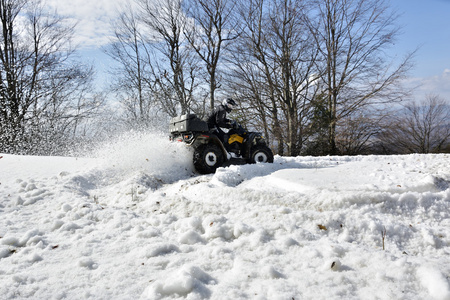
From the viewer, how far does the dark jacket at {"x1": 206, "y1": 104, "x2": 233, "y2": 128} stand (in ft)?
23.7

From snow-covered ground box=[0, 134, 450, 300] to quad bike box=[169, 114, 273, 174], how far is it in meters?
1.72

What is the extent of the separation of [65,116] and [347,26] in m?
18.4

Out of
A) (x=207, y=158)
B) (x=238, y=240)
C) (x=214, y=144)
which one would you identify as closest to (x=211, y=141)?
(x=214, y=144)

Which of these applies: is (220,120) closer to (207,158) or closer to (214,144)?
(214,144)

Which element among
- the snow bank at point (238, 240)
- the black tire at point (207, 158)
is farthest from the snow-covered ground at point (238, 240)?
the black tire at point (207, 158)

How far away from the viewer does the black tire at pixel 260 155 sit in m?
7.54

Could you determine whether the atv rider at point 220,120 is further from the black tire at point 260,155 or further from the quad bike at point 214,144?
the black tire at point 260,155

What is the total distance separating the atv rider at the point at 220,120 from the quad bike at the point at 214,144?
136 mm

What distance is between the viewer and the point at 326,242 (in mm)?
2549

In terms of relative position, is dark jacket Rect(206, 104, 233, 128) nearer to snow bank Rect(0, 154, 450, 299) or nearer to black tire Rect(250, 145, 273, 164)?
black tire Rect(250, 145, 273, 164)

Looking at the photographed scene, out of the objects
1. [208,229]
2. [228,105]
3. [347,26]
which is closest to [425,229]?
[208,229]

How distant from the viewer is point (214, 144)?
700cm

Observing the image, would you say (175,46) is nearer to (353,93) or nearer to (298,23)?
(298,23)

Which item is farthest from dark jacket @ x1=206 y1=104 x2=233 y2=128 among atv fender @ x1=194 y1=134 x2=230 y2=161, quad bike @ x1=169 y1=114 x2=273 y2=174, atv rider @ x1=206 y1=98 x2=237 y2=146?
atv fender @ x1=194 y1=134 x2=230 y2=161
